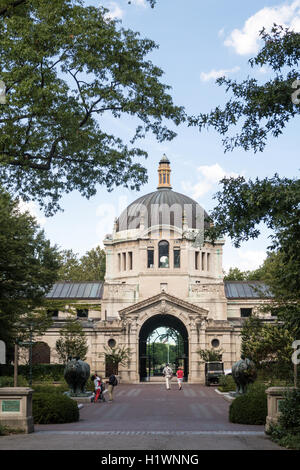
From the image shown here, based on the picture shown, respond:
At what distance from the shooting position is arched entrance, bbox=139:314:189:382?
65.4m

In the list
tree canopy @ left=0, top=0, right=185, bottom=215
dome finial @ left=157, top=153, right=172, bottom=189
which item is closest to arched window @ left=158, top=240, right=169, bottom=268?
dome finial @ left=157, top=153, right=172, bottom=189

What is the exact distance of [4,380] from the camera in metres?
33.5

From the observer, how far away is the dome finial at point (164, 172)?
3258 inches

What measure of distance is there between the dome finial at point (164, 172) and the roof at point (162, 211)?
86.6 inches

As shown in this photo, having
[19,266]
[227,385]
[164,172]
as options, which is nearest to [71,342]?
[227,385]

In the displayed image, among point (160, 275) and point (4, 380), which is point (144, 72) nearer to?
point (4, 380)

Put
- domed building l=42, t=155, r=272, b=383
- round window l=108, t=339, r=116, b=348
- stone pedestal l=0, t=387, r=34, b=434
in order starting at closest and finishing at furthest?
stone pedestal l=0, t=387, r=34, b=434
domed building l=42, t=155, r=272, b=383
round window l=108, t=339, r=116, b=348

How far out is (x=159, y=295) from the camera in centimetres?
6475

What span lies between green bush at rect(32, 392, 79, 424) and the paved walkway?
461 millimetres

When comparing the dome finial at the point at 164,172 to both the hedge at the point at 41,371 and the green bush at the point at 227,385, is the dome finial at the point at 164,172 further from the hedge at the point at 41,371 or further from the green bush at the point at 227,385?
the green bush at the point at 227,385

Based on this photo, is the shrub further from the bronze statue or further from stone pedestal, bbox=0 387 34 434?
the bronze statue

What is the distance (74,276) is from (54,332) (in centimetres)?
2826

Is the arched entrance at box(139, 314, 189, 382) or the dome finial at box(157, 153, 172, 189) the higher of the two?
the dome finial at box(157, 153, 172, 189)
